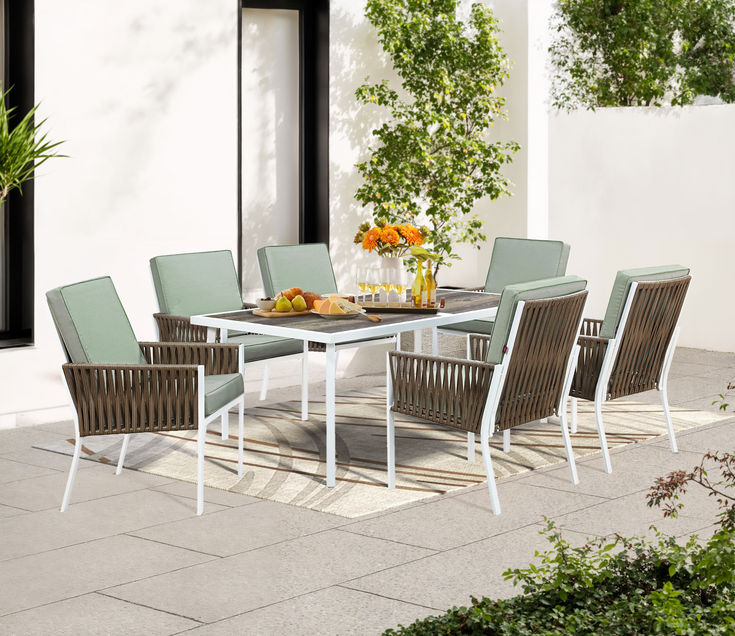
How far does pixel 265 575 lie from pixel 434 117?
17.2ft

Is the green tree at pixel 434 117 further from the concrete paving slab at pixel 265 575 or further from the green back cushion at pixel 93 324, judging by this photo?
the concrete paving slab at pixel 265 575

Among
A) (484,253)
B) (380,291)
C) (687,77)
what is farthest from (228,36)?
(687,77)

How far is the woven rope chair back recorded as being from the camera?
5312mm

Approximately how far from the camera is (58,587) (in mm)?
3736

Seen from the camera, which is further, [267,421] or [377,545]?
[267,421]


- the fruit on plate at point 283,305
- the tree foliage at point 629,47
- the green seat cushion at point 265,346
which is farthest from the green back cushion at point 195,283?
the tree foliage at point 629,47

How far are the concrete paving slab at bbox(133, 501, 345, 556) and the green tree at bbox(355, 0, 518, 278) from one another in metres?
4.01

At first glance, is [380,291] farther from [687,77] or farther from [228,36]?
[687,77]

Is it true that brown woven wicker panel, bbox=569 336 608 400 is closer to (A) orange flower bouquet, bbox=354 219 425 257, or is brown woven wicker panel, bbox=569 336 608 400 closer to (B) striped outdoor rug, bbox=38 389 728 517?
(B) striped outdoor rug, bbox=38 389 728 517

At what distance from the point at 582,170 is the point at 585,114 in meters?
0.49

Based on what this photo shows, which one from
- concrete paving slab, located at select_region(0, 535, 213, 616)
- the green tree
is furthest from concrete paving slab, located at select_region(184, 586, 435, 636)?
the green tree

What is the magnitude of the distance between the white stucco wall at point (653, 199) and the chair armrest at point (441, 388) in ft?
16.0

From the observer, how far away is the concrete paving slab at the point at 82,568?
367 centimetres

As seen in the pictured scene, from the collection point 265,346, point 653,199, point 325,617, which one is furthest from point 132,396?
point 653,199
